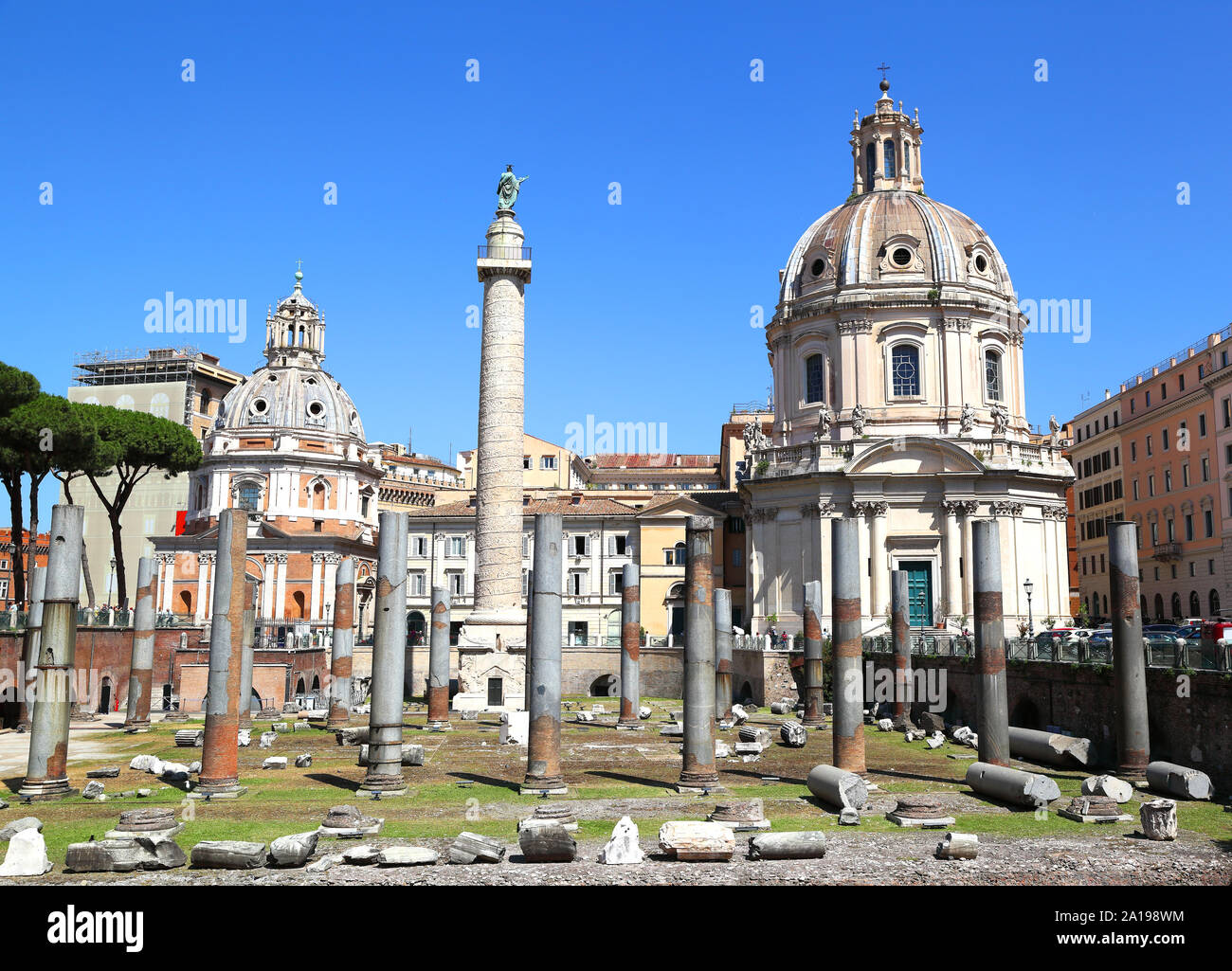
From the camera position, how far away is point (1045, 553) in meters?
46.6

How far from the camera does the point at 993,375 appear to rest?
161 ft

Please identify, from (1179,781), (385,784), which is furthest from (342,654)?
(1179,781)

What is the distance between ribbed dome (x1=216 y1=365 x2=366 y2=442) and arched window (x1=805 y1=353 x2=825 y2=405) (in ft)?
119

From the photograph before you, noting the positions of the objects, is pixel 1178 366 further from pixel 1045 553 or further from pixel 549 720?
pixel 549 720

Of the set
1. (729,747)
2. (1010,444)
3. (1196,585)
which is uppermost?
(1010,444)

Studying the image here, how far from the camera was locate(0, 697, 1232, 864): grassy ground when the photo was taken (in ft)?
51.6

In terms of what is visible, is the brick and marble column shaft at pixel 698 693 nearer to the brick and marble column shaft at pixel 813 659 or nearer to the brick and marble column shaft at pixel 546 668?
the brick and marble column shaft at pixel 546 668

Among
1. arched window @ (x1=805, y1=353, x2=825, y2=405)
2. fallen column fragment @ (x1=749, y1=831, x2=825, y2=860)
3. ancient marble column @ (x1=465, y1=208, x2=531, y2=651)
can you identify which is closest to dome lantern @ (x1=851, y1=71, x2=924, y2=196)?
arched window @ (x1=805, y1=353, x2=825, y2=405)

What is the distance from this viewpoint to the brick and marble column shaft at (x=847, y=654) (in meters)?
21.1

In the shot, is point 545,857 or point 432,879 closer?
point 432,879

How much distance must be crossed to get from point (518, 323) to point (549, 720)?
22068 millimetres

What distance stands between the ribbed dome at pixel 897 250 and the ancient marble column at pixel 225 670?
115 feet

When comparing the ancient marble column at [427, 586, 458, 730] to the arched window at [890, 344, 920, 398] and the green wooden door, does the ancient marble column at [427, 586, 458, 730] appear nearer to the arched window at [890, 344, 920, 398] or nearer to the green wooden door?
the green wooden door
